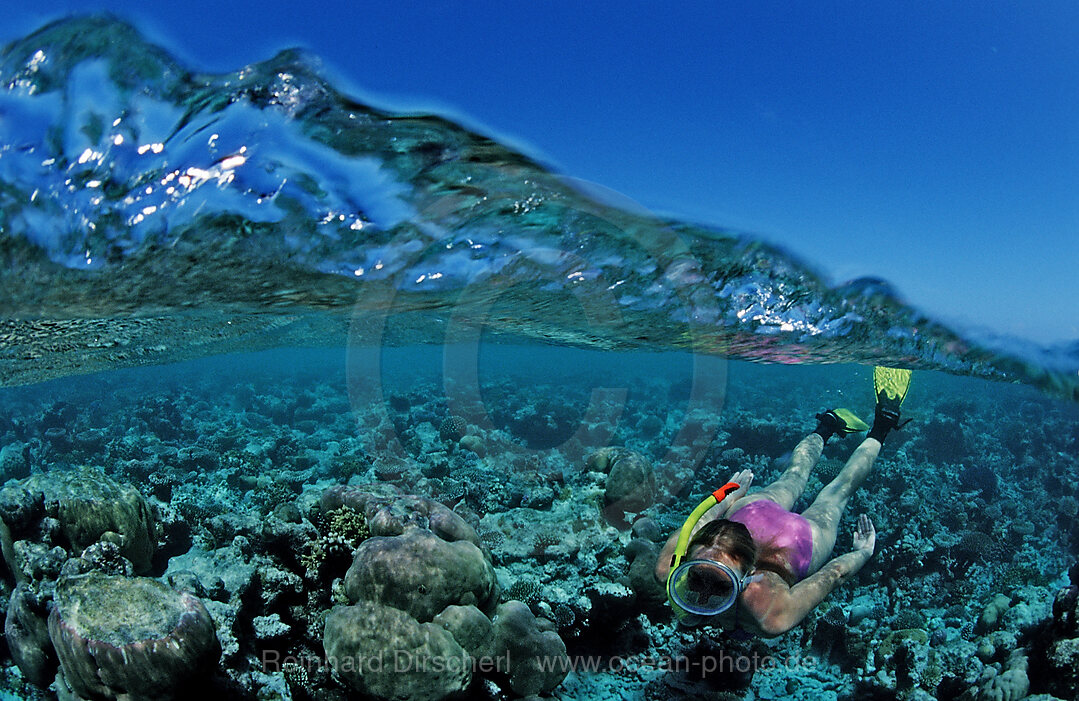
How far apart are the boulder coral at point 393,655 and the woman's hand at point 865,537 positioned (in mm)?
4568

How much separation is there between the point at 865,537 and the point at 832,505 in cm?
187

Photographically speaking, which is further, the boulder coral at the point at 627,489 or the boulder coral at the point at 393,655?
the boulder coral at the point at 627,489

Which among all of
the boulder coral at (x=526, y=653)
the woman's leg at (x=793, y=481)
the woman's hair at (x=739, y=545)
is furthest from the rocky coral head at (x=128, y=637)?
the woman's leg at (x=793, y=481)

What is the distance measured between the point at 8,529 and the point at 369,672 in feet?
16.5

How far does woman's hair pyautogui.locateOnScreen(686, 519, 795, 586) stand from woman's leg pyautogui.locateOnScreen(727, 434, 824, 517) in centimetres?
106

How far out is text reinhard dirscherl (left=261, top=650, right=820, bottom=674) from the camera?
4285 mm

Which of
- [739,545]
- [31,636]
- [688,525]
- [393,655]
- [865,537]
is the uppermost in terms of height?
[688,525]

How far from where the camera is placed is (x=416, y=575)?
4738 millimetres

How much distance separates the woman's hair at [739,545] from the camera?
4.55 meters

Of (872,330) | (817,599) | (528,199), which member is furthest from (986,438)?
(528,199)

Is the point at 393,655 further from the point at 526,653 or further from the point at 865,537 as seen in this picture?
the point at 865,537

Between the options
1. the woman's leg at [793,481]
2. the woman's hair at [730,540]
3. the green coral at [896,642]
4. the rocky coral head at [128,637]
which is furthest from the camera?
the woman's leg at [793,481]

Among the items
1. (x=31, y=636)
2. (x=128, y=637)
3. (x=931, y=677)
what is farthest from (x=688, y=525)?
(x=31, y=636)

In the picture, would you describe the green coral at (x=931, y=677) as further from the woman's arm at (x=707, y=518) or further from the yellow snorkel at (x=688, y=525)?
the yellow snorkel at (x=688, y=525)
